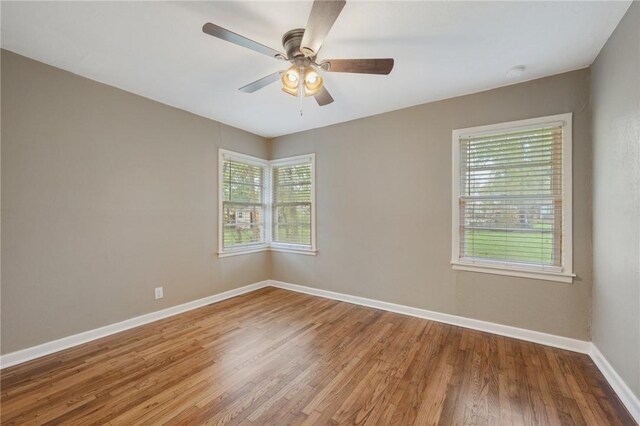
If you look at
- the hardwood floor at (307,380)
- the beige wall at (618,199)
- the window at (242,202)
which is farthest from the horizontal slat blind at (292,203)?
the beige wall at (618,199)

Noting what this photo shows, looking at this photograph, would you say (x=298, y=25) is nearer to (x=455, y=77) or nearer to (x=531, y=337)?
(x=455, y=77)

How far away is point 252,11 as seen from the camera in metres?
1.73

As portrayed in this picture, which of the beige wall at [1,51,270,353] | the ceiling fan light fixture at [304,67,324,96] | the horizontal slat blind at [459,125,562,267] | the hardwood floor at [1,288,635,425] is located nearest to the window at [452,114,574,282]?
the horizontal slat blind at [459,125,562,267]

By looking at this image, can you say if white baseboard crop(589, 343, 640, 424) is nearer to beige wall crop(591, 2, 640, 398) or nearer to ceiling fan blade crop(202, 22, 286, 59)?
beige wall crop(591, 2, 640, 398)

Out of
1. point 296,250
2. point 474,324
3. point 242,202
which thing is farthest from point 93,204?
point 474,324

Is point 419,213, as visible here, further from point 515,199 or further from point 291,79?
point 291,79

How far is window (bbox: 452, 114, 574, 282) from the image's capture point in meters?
2.46

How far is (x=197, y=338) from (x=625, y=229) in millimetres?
3530

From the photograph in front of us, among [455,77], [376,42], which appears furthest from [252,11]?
[455,77]

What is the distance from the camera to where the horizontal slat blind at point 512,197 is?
251cm

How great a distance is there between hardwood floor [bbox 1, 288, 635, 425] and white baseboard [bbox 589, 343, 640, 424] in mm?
43

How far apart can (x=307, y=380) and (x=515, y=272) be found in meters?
2.23

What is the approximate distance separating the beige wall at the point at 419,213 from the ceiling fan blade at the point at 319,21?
1902 mm

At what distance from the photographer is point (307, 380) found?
1.98 metres
